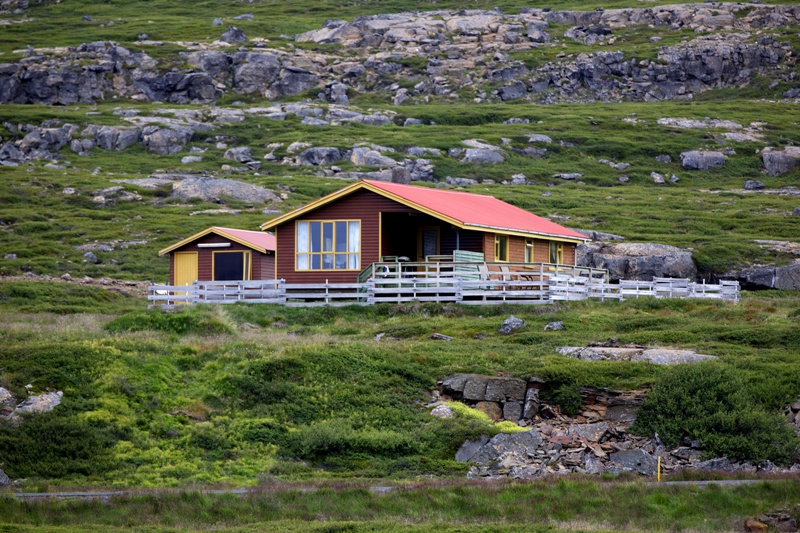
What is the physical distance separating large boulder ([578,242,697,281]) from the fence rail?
17553 millimetres

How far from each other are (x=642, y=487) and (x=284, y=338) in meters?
15.2

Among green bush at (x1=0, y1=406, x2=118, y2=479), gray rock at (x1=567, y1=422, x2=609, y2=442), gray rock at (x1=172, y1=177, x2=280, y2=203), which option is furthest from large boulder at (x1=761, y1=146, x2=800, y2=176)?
green bush at (x1=0, y1=406, x2=118, y2=479)

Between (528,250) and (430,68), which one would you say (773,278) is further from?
(430,68)

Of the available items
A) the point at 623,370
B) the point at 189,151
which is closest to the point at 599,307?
the point at 623,370

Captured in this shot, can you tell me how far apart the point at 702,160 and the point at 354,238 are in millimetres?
71516

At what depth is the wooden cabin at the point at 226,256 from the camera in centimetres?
4697

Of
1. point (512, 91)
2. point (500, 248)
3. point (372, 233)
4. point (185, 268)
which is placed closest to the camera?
point (372, 233)

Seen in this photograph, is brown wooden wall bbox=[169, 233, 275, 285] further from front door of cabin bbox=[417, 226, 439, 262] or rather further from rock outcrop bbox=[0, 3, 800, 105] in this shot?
rock outcrop bbox=[0, 3, 800, 105]

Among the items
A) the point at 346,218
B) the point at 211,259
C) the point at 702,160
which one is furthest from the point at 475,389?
the point at 702,160

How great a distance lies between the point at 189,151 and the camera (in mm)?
106875

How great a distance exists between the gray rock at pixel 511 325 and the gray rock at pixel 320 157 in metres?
69.3

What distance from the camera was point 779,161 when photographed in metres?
104

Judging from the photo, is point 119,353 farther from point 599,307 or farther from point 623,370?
point 599,307

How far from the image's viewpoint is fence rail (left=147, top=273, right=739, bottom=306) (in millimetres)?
39594
